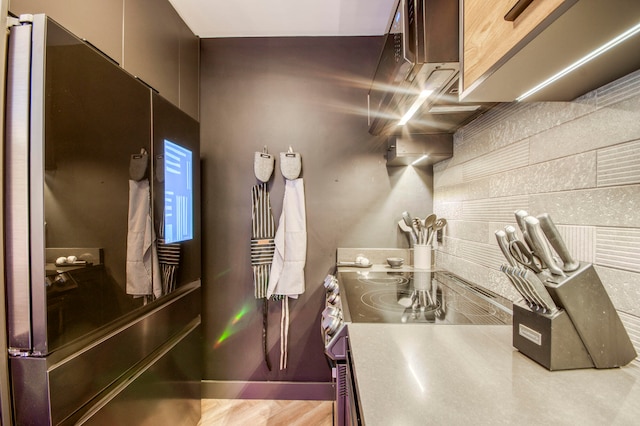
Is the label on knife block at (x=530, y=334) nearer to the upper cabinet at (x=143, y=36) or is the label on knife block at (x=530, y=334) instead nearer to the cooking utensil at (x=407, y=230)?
the cooking utensil at (x=407, y=230)

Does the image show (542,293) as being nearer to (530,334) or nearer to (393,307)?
(530,334)

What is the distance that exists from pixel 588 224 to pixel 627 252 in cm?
13

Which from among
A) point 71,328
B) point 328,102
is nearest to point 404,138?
point 328,102

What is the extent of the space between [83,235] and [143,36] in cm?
113

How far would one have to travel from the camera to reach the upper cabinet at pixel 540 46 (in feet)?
1.66

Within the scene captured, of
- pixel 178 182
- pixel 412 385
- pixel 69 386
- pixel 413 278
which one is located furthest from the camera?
pixel 413 278

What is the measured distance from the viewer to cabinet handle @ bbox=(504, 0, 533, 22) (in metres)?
0.58

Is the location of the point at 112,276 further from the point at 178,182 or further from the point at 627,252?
the point at 627,252

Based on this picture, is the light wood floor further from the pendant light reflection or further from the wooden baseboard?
the pendant light reflection

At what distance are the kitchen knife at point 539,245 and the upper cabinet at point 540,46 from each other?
357mm

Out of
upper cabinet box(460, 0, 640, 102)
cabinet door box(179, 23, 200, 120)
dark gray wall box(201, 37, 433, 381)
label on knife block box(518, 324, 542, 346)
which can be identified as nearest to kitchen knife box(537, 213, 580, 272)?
label on knife block box(518, 324, 542, 346)

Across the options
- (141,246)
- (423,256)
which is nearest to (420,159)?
(423,256)

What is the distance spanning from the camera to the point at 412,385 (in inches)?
24.3

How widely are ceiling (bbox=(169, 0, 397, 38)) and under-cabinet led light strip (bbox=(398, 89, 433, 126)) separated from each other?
2.53 ft
